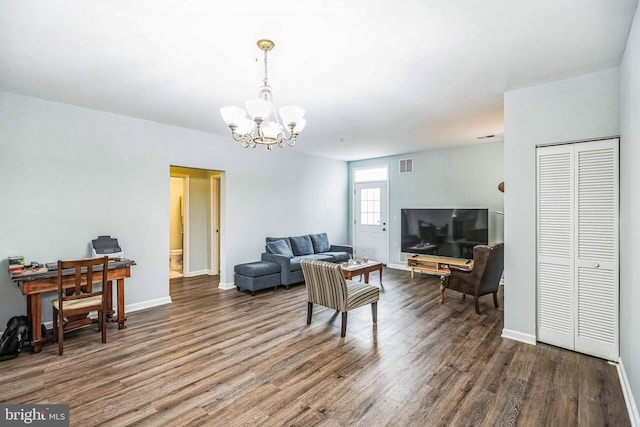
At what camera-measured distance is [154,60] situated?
2641 mm

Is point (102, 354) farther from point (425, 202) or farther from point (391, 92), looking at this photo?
point (425, 202)

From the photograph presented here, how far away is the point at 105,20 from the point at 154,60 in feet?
1.81

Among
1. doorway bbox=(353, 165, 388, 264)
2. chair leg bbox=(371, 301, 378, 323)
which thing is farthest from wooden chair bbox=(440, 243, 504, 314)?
doorway bbox=(353, 165, 388, 264)

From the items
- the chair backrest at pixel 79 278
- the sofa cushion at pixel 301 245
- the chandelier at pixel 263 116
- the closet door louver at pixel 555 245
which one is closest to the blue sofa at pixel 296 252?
the sofa cushion at pixel 301 245

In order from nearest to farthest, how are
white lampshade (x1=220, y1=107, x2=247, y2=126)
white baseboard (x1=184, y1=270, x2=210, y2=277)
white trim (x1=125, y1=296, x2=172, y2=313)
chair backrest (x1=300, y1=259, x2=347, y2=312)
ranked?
white lampshade (x1=220, y1=107, x2=247, y2=126) → chair backrest (x1=300, y1=259, x2=347, y2=312) → white trim (x1=125, y1=296, x2=172, y2=313) → white baseboard (x1=184, y1=270, x2=210, y2=277)

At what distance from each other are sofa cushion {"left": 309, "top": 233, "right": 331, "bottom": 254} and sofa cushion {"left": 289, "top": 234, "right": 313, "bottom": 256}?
0.60 feet

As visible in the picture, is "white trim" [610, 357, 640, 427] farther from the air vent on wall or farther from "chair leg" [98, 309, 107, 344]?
the air vent on wall

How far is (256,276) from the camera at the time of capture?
5.12 meters

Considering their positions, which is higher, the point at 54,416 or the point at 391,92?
the point at 391,92

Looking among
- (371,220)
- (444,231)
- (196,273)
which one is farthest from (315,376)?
(371,220)

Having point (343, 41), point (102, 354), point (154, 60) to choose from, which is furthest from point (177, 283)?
point (343, 41)

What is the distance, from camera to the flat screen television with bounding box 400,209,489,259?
18.9ft

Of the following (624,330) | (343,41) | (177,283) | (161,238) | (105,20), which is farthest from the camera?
(177,283)

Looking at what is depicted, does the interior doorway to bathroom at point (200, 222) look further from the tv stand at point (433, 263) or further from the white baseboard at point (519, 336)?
the white baseboard at point (519, 336)
